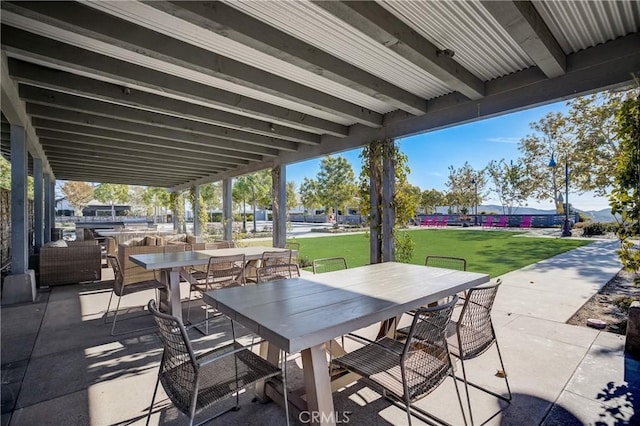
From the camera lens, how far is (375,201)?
527 centimetres

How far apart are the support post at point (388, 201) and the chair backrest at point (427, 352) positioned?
326 centimetres

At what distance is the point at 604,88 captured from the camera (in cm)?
305

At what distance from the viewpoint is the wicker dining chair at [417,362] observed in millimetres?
1641

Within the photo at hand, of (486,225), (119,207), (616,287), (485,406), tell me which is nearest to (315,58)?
(485,406)

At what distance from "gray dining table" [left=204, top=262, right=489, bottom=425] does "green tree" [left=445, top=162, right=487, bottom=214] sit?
94.8 feet

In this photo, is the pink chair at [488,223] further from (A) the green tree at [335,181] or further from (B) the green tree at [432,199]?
(B) the green tree at [432,199]

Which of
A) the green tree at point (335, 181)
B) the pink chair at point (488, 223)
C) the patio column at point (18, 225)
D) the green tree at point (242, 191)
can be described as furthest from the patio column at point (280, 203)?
the pink chair at point (488, 223)

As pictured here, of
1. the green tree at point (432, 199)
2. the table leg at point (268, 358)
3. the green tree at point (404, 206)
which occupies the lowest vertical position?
the table leg at point (268, 358)

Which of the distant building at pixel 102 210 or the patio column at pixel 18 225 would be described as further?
the distant building at pixel 102 210

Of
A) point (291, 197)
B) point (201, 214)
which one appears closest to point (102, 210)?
point (291, 197)

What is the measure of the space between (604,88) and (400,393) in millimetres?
3589

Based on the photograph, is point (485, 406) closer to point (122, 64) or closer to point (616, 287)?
point (122, 64)

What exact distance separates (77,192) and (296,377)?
3298cm

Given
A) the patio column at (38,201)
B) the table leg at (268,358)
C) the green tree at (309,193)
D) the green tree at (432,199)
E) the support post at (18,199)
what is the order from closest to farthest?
the table leg at (268,358), the support post at (18,199), the patio column at (38,201), the green tree at (309,193), the green tree at (432,199)
